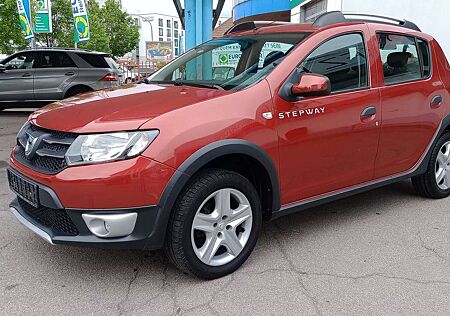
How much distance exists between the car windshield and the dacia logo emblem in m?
1.27

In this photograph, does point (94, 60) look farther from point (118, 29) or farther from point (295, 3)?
point (118, 29)

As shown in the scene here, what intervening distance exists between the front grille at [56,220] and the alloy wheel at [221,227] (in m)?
0.76

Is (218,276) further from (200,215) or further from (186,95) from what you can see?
(186,95)

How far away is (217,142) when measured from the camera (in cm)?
279

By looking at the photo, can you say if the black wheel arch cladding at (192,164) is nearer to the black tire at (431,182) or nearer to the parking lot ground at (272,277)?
the parking lot ground at (272,277)

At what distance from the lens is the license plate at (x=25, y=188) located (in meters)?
2.75

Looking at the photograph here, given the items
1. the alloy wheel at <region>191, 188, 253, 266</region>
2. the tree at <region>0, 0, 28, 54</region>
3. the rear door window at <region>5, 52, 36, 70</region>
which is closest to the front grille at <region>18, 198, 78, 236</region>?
the alloy wheel at <region>191, 188, 253, 266</region>

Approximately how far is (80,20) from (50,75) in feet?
28.9

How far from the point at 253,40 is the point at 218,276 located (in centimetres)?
206

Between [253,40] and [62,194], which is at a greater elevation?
[253,40]

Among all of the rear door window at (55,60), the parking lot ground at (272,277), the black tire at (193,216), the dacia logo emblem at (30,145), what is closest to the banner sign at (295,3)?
the rear door window at (55,60)

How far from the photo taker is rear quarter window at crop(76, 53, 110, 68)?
1148cm

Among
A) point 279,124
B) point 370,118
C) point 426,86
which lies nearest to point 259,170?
point 279,124

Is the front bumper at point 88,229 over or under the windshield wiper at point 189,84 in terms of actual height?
under
